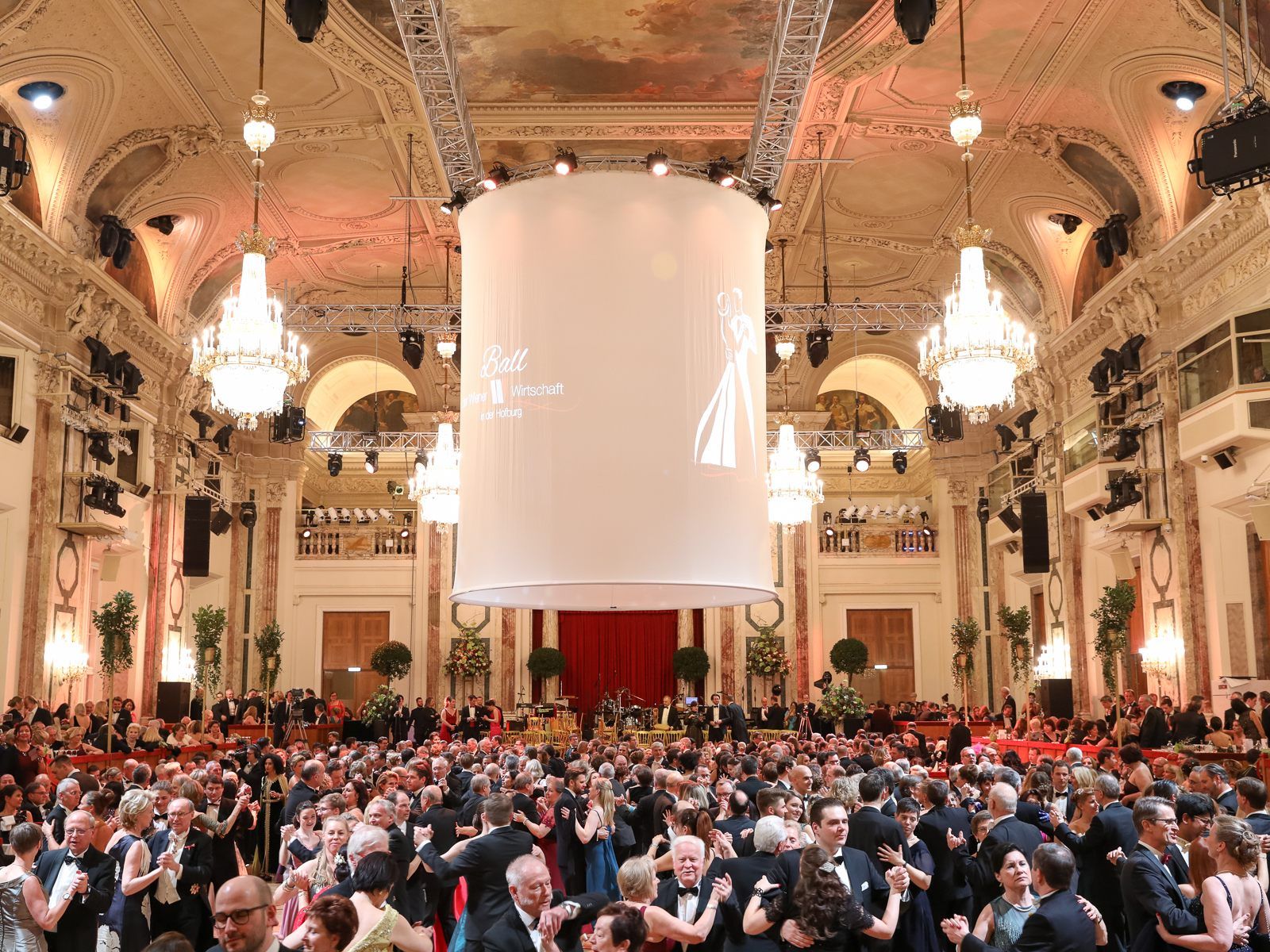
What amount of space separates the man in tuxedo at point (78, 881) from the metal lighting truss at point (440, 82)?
8.62m

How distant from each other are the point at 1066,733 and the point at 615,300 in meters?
9.69

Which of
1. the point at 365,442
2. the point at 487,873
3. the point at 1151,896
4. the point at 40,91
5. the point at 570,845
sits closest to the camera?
the point at 1151,896

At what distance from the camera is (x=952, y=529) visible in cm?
2706

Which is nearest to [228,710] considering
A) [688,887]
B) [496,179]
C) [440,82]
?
[440,82]

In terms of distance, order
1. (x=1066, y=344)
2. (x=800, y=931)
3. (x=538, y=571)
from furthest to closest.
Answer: (x=1066, y=344) → (x=538, y=571) → (x=800, y=931)

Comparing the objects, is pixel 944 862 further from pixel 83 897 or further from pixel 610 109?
pixel 610 109

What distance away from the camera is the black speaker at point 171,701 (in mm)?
20422

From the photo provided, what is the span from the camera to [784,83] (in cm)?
1349

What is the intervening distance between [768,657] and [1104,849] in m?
20.1

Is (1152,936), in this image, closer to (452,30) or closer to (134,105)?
(452,30)

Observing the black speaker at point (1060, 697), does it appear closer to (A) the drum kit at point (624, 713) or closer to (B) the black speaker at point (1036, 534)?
(B) the black speaker at point (1036, 534)

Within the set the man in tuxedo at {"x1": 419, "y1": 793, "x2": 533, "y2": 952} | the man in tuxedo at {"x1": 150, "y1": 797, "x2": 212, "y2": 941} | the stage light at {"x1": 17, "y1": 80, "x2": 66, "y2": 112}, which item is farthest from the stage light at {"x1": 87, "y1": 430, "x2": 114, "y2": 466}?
the man in tuxedo at {"x1": 419, "y1": 793, "x2": 533, "y2": 952}

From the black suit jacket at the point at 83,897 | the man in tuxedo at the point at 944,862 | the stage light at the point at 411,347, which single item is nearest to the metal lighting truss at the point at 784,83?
the stage light at the point at 411,347

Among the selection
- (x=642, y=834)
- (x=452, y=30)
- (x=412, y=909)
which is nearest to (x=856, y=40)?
(x=452, y=30)
